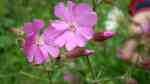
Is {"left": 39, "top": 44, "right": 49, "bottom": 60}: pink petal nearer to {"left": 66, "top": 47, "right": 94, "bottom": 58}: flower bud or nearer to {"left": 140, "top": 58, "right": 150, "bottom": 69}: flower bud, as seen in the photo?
{"left": 66, "top": 47, "right": 94, "bottom": 58}: flower bud

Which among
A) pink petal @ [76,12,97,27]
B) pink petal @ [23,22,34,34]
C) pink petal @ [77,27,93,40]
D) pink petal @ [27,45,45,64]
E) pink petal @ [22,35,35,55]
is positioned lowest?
pink petal @ [27,45,45,64]

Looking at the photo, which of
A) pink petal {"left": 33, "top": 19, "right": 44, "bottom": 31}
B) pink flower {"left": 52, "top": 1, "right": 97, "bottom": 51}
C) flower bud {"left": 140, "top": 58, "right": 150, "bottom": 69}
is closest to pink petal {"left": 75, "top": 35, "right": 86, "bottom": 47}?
pink flower {"left": 52, "top": 1, "right": 97, "bottom": 51}

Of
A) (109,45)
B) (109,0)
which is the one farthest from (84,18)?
(109,45)

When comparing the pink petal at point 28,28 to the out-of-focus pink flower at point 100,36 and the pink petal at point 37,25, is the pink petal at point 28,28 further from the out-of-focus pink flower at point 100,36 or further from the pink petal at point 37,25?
the out-of-focus pink flower at point 100,36

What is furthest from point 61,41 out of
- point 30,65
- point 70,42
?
point 30,65

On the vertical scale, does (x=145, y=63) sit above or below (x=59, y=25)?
below

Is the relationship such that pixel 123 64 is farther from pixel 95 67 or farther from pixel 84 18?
pixel 84 18

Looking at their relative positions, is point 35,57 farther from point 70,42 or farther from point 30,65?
point 30,65
